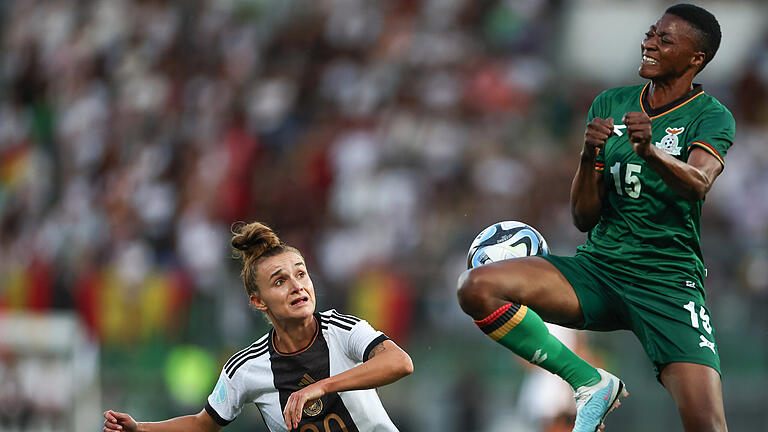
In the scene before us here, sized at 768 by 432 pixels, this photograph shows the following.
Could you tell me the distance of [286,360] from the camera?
527 centimetres

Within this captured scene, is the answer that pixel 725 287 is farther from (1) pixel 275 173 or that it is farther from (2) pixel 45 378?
(2) pixel 45 378

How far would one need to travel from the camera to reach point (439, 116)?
12711 millimetres

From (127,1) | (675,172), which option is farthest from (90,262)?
(675,172)

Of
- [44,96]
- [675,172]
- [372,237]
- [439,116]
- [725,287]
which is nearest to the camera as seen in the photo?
[675,172]

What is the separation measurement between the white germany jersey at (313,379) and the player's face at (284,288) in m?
0.16

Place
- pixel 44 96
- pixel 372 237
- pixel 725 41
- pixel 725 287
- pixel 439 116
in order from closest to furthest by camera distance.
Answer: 1. pixel 725 287
2. pixel 372 237
3. pixel 439 116
4. pixel 725 41
5. pixel 44 96

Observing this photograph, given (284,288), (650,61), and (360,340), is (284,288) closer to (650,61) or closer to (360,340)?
(360,340)

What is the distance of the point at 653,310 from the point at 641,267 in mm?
201

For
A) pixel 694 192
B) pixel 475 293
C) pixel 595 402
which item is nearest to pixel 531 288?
pixel 475 293

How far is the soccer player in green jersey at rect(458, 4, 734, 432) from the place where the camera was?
502 centimetres

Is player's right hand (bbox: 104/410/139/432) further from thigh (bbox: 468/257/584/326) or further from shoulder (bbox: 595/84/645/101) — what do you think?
shoulder (bbox: 595/84/645/101)

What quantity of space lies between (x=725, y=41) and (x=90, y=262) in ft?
24.9

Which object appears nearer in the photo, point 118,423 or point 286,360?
point 118,423

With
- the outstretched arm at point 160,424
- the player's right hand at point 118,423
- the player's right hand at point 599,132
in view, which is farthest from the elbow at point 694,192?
the player's right hand at point 118,423
